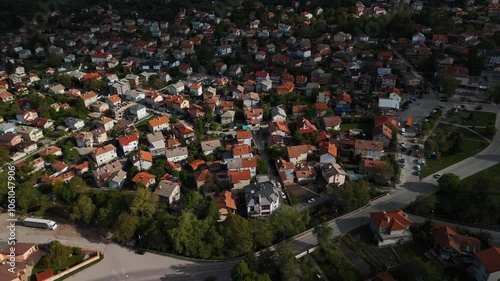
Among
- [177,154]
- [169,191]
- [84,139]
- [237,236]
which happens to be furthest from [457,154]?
[84,139]

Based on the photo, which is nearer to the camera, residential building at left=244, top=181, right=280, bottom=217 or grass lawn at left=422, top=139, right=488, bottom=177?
residential building at left=244, top=181, right=280, bottom=217

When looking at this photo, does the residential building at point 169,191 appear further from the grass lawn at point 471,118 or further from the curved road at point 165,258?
the grass lawn at point 471,118

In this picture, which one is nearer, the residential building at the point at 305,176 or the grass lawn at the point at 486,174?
the grass lawn at the point at 486,174

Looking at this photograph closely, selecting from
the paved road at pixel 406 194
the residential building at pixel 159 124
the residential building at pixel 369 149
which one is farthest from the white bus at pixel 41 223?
the residential building at pixel 369 149

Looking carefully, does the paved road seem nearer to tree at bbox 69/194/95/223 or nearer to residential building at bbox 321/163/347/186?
residential building at bbox 321/163/347/186

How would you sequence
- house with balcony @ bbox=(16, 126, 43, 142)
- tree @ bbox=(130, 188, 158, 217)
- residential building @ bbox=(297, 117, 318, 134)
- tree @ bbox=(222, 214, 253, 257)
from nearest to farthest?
tree @ bbox=(222, 214, 253, 257) < tree @ bbox=(130, 188, 158, 217) < residential building @ bbox=(297, 117, 318, 134) < house with balcony @ bbox=(16, 126, 43, 142)

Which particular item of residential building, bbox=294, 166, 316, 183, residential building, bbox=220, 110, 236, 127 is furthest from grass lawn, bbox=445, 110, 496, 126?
residential building, bbox=220, 110, 236, 127
